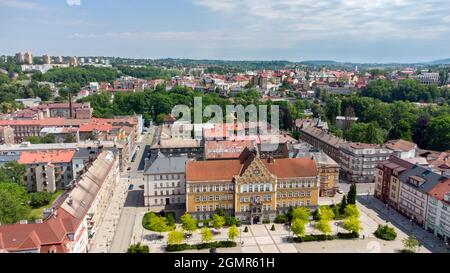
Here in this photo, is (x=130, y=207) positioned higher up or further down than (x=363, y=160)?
further down

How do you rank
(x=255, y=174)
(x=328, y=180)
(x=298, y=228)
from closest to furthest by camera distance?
(x=298, y=228), (x=255, y=174), (x=328, y=180)

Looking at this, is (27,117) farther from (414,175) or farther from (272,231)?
(414,175)

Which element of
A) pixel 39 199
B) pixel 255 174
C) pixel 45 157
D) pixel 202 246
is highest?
pixel 255 174

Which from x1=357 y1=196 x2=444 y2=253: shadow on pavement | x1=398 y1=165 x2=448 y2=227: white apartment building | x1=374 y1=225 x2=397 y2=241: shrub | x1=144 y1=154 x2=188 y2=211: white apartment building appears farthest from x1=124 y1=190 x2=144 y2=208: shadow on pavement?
x1=398 y1=165 x2=448 y2=227: white apartment building

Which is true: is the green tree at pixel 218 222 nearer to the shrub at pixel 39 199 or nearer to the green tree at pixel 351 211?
the green tree at pixel 351 211

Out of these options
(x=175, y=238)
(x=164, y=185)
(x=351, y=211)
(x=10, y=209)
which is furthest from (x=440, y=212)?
(x=10, y=209)

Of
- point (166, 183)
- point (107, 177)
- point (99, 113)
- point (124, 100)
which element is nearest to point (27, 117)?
point (99, 113)

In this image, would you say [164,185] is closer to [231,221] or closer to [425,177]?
[231,221]
